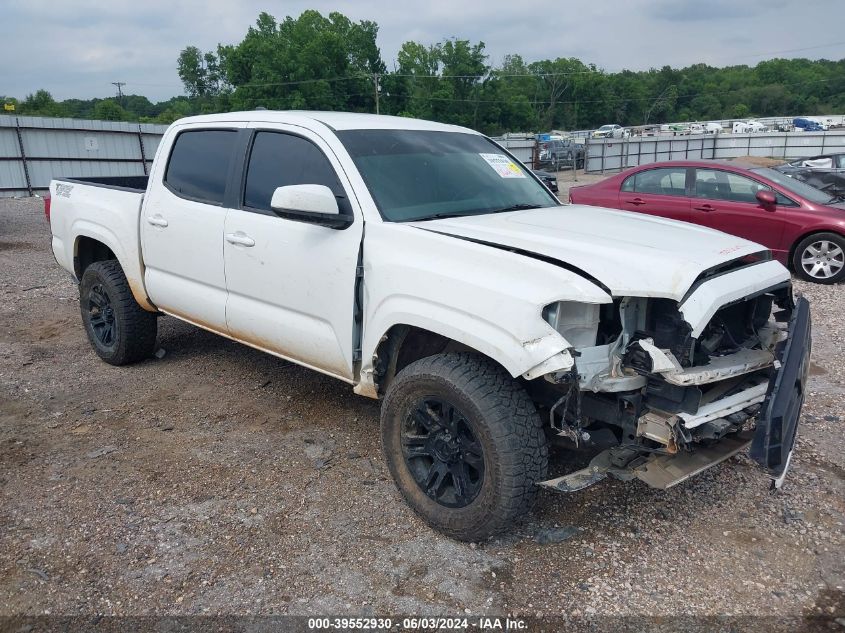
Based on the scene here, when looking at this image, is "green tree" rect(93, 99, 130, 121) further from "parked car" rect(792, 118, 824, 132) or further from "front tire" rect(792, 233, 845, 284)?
"front tire" rect(792, 233, 845, 284)

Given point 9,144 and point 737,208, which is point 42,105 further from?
point 737,208

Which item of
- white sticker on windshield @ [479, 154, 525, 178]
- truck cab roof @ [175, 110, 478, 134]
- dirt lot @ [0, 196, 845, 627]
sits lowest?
dirt lot @ [0, 196, 845, 627]

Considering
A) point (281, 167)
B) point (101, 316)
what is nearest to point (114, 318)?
point (101, 316)

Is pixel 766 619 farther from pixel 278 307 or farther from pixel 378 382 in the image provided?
pixel 278 307

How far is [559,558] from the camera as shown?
3090 millimetres

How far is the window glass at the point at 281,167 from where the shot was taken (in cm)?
382

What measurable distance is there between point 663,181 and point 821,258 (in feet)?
7.25

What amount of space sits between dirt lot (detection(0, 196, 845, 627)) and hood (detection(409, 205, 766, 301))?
1.26 m

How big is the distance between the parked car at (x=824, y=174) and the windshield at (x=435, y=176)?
7.93m

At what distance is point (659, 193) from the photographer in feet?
31.0

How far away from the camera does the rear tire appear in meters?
5.21

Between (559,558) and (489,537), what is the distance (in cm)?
34

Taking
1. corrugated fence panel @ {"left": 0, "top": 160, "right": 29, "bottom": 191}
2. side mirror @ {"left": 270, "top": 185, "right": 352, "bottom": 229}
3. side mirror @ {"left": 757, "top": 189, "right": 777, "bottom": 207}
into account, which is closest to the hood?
side mirror @ {"left": 270, "top": 185, "right": 352, "bottom": 229}

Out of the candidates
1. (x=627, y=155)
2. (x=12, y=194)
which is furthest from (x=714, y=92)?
(x=12, y=194)
